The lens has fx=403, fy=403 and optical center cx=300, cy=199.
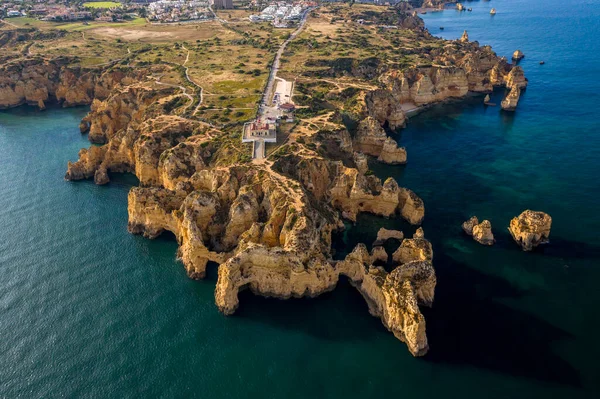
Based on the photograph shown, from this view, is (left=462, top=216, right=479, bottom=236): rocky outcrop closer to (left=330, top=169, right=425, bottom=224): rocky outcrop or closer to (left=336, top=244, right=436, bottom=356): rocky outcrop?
(left=330, top=169, right=425, bottom=224): rocky outcrop

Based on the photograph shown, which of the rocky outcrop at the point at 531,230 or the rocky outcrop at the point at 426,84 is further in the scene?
the rocky outcrop at the point at 426,84

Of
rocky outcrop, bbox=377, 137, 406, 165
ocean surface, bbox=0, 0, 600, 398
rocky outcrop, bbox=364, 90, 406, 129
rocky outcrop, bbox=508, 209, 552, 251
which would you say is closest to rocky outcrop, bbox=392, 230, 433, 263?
ocean surface, bbox=0, 0, 600, 398

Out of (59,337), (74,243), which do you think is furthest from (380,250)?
(74,243)

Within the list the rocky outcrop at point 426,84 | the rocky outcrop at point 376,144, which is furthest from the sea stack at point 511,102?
the rocky outcrop at point 376,144

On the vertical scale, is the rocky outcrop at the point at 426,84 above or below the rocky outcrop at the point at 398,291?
above

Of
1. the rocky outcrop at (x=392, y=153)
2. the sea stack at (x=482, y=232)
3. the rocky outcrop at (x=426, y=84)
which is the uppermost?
the rocky outcrop at (x=426, y=84)

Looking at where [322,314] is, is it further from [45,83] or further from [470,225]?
[45,83]

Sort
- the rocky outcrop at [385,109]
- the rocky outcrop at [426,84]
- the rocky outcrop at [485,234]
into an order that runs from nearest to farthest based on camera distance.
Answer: the rocky outcrop at [485,234] → the rocky outcrop at [385,109] → the rocky outcrop at [426,84]

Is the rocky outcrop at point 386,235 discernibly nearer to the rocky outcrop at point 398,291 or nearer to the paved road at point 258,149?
the rocky outcrop at point 398,291

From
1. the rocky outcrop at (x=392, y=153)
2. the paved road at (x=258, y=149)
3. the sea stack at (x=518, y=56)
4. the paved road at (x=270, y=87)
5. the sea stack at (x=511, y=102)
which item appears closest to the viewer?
the paved road at (x=258, y=149)
